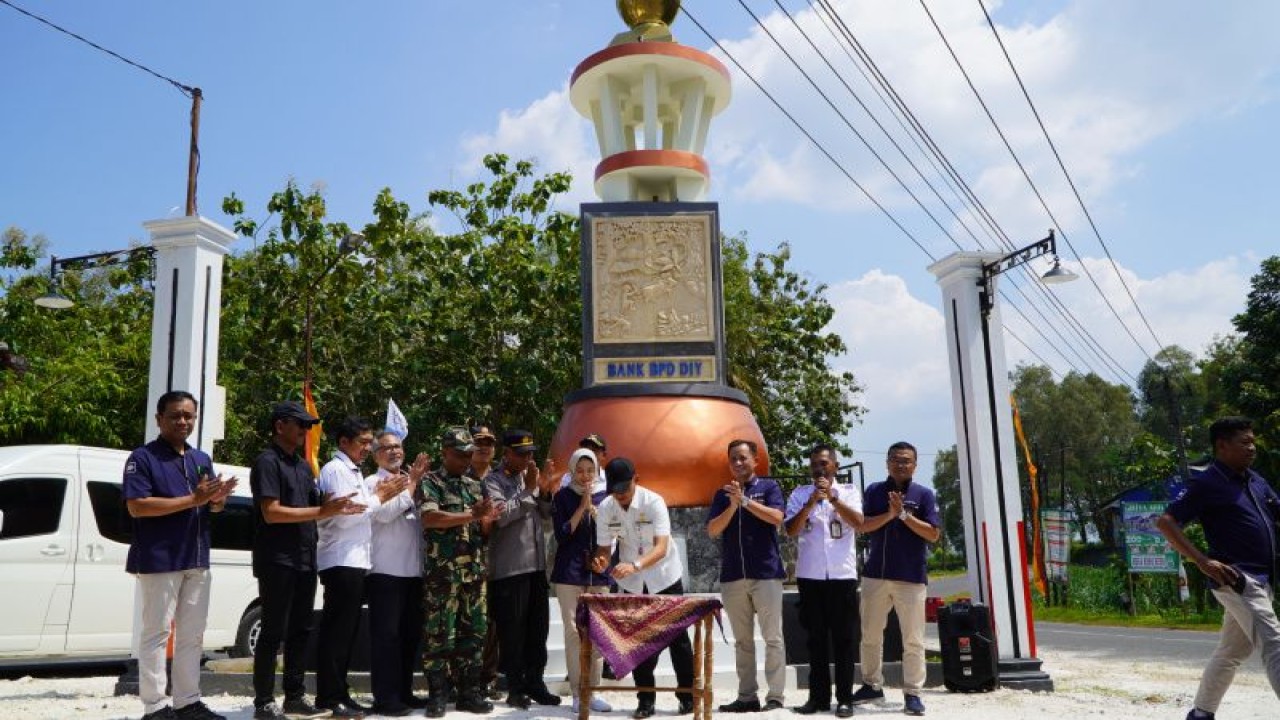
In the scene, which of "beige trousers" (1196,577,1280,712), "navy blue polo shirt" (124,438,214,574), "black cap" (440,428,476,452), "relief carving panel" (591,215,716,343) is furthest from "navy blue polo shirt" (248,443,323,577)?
"relief carving panel" (591,215,716,343)

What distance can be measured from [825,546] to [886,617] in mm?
760

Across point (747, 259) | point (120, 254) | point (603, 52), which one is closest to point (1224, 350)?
point (747, 259)

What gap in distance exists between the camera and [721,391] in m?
10.3

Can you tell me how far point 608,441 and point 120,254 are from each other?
16.4 feet

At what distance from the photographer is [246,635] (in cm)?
938

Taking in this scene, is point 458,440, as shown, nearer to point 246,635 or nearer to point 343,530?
point 343,530

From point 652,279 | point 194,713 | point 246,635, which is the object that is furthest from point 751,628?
point 246,635

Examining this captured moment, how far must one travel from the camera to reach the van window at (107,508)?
8.97m

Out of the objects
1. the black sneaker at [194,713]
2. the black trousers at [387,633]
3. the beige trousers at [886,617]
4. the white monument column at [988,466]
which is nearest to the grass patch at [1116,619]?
the white monument column at [988,466]

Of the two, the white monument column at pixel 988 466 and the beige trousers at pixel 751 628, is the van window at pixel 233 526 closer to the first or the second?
the beige trousers at pixel 751 628

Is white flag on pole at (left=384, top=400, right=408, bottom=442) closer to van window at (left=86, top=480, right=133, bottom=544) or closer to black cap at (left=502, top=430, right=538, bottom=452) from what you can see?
black cap at (left=502, top=430, right=538, bottom=452)

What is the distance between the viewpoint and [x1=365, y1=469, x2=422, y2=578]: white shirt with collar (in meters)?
5.62

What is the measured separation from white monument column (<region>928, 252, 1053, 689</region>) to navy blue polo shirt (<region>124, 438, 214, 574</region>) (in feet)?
18.8

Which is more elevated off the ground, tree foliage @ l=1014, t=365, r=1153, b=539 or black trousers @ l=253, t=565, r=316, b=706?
tree foliage @ l=1014, t=365, r=1153, b=539
